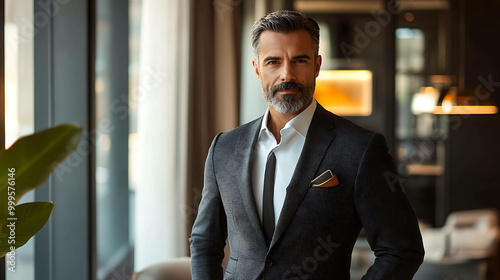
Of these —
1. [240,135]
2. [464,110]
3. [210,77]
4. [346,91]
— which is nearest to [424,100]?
[464,110]

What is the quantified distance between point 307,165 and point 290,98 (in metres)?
0.17

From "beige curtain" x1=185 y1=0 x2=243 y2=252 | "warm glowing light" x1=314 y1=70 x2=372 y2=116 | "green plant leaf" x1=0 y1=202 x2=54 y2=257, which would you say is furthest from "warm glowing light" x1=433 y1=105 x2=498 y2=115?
→ "green plant leaf" x1=0 y1=202 x2=54 y2=257

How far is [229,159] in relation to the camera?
1.37 m

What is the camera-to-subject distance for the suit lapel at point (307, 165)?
123 cm

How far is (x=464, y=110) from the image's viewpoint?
404 cm

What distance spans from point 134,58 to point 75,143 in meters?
2.43

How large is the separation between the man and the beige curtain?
2.35 meters

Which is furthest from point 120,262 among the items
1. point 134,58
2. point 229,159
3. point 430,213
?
point 430,213

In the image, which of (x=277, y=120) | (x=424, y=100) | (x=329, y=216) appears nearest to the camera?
(x=329, y=216)

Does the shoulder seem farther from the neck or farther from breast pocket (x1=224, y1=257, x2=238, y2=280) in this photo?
breast pocket (x1=224, y1=257, x2=238, y2=280)

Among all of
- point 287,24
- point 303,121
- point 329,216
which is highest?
point 287,24

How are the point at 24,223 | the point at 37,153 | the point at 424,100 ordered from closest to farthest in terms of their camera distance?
the point at 37,153
the point at 24,223
the point at 424,100

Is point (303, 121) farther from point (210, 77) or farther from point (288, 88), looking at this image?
point (210, 77)

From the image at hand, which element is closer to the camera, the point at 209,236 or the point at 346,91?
the point at 209,236
